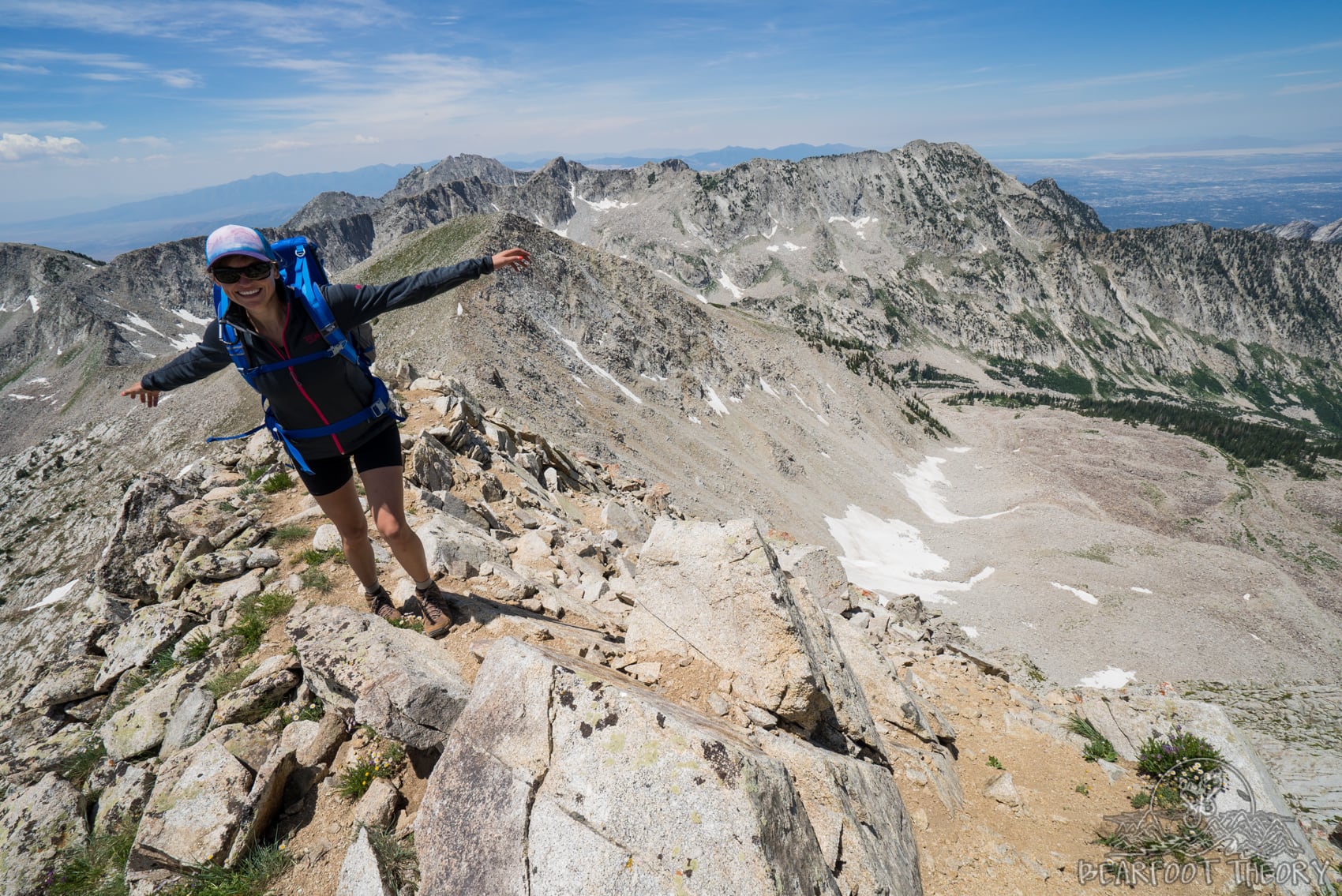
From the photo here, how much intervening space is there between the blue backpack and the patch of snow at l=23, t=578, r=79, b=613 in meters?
53.7

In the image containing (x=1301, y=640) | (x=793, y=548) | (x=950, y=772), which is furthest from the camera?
(x=1301, y=640)

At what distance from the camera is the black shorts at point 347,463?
6969mm

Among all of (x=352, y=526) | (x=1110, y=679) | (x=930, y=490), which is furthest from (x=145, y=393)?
(x=930, y=490)

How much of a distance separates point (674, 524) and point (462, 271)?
4883 mm

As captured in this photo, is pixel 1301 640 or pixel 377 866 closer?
pixel 377 866

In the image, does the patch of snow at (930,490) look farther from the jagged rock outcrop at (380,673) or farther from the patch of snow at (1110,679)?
the jagged rock outcrop at (380,673)

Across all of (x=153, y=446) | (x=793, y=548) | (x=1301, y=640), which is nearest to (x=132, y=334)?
(x=153, y=446)

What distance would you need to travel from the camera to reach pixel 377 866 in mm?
4625

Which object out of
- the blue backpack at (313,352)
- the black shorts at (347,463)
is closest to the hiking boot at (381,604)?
the black shorts at (347,463)

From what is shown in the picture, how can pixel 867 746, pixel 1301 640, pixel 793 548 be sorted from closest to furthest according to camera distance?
pixel 867 746, pixel 793 548, pixel 1301 640

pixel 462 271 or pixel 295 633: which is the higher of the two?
pixel 462 271

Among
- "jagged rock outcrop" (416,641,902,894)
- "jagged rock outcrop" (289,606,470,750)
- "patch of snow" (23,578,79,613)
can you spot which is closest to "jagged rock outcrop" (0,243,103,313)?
"patch of snow" (23,578,79,613)

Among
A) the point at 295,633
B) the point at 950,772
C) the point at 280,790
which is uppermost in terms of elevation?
the point at 295,633

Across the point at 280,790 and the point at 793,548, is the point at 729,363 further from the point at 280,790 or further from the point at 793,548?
the point at 280,790
